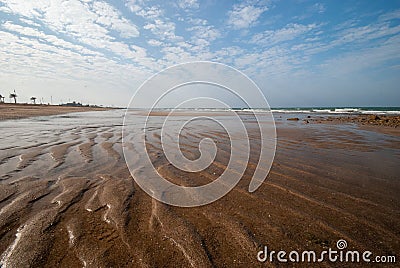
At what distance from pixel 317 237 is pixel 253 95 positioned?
9.22 feet

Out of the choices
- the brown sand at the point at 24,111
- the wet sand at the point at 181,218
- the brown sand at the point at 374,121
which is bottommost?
the brown sand at the point at 24,111

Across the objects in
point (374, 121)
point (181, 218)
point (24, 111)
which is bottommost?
point (24, 111)

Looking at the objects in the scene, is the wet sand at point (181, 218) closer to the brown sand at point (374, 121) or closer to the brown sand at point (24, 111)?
the brown sand at point (374, 121)

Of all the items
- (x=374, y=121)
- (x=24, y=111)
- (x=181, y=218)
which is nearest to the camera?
(x=181, y=218)

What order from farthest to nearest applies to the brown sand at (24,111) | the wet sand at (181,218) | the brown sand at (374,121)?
1. the brown sand at (24,111)
2. the brown sand at (374,121)
3. the wet sand at (181,218)

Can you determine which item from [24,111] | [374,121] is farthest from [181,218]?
[24,111]

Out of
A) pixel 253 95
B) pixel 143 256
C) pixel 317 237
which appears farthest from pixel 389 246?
pixel 253 95

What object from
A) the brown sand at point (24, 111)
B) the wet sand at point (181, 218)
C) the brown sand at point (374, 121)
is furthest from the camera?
the brown sand at point (24, 111)

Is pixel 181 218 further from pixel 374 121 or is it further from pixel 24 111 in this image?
pixel 24 111

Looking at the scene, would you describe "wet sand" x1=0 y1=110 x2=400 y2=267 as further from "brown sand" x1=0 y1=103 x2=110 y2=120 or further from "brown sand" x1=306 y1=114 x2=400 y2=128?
"brown sand" x1=0 y1=103 x2=110 y2=120

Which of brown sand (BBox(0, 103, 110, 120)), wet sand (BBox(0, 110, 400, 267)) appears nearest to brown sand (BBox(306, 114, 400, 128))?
wet sand (BBox(0, 110, 400, 267))

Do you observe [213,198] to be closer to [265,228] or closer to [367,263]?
[265,228]

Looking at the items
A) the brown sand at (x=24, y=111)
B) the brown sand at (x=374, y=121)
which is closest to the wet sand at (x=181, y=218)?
the brown sand at (x=374, y=121)

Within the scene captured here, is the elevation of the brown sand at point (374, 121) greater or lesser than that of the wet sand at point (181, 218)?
greater
